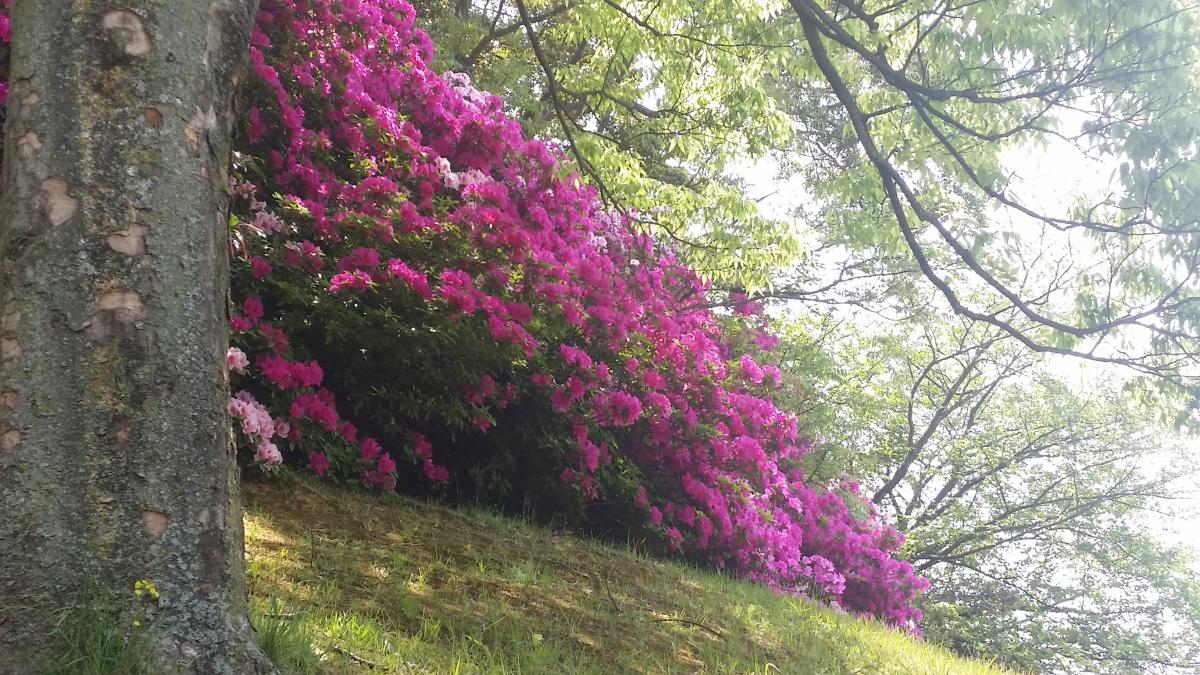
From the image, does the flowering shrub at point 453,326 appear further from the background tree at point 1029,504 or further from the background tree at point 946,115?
the background tree at point 1029,504

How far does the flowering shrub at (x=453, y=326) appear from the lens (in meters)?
3.77

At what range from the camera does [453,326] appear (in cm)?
381

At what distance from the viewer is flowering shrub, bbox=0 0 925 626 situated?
3.77m

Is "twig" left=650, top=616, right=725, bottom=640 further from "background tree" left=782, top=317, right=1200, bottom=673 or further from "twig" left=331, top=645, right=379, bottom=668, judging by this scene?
"background tree" left=782, top=317, right=1200, bottom=673

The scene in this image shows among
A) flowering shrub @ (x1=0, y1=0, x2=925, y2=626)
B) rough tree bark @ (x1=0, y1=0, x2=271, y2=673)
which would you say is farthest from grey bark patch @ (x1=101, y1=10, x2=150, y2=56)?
flowering shrub @ (x1=0, y1=0, x2=925, y2=626)

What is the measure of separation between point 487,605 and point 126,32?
2.09m

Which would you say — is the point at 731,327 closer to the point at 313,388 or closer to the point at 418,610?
the point at 313,388

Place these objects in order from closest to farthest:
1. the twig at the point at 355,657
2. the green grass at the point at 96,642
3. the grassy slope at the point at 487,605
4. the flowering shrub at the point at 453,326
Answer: the green grass at the point at 96,642
the twig at the point at 355,657
the grassy slope at the point at 487,605
the flowering shrub at the point at 453,326

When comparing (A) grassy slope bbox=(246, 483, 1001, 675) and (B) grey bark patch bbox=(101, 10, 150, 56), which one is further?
(A) grassy slope bbox=(246, 483, 1001, 675)

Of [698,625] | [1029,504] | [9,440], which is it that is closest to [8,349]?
[9,440]

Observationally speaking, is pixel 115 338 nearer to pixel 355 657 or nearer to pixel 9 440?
pixel 9 440

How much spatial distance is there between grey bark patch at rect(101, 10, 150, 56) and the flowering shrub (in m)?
1.84

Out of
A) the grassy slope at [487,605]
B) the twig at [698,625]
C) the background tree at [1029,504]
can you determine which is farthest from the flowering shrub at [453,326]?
the background tree at [1029,504]

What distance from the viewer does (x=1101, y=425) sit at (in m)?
13.8
